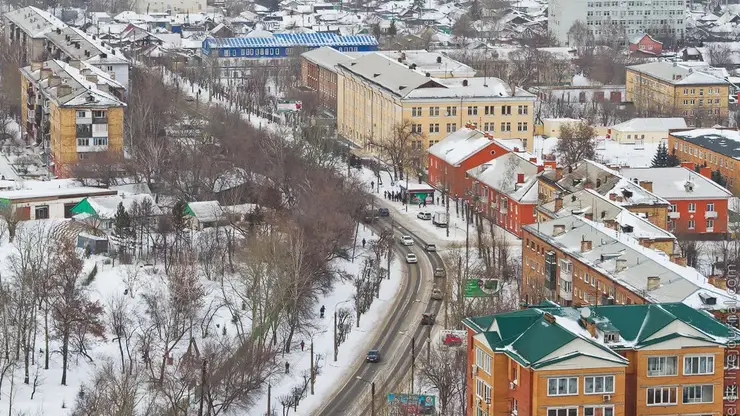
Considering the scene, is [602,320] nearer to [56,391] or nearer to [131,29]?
[56,391]

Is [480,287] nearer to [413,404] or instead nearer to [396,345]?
[396,345]

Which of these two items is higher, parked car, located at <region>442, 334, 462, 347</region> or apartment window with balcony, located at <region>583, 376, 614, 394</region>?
apartment window with balcony, located at <region>583, 376, 614, 394</region>

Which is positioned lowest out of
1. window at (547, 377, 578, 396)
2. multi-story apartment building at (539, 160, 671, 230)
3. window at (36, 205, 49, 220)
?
window at (36, 205, 49, 220)

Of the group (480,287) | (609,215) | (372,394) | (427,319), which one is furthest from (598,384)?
(609,215)

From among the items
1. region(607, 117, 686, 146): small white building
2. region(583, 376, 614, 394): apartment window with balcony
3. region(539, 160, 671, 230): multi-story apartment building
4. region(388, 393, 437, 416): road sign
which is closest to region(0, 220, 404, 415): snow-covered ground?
region(388, 393, 437, 416): road sign

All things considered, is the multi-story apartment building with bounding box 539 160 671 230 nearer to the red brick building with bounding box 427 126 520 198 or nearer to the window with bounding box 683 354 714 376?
the red brick building with bounding box 427 126 520 198

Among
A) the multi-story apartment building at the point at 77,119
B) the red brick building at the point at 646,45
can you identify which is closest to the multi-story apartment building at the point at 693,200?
the multi-story apartment building at the point at 77,119

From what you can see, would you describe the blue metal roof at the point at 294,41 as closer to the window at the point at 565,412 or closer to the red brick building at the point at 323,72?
the red brick building at the point at 323,72
